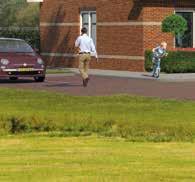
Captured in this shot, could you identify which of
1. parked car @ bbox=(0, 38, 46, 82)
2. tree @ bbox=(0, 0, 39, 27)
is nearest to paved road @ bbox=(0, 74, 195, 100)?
parked car @ bbox=(0, 38, 46, 82)

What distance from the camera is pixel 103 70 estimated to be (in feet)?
112

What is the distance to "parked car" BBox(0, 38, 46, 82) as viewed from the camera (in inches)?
999

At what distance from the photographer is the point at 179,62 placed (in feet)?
99.6

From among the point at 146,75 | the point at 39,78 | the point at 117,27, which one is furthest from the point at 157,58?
the point at 117,27

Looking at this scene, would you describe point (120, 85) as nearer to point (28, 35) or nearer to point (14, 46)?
point (14, 46)

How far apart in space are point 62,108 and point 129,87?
26.9ft

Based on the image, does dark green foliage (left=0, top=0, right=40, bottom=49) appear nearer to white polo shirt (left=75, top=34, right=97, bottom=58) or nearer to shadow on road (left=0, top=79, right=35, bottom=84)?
shadow on road (left=0, top=79, right=35, bottom=84)

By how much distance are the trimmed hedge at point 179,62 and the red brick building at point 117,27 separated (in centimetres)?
175

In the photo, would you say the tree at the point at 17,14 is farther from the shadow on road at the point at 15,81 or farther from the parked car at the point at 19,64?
the parked car at the point at 19,64

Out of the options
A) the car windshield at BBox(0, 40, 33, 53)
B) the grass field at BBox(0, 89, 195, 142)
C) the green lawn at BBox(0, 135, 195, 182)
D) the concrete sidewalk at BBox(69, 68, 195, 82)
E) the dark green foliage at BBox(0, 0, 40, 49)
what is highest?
the dark green foliage at BBox(0, 0, 40, 49)

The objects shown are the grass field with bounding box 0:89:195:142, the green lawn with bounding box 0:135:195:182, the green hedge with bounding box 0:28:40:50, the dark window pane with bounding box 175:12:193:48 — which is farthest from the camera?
the green hedge with bounding box 0:28:40:50

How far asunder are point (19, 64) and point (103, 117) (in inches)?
484

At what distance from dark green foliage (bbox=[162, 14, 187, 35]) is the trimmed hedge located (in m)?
0.93

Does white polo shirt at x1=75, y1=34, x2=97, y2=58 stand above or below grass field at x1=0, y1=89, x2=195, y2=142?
above
